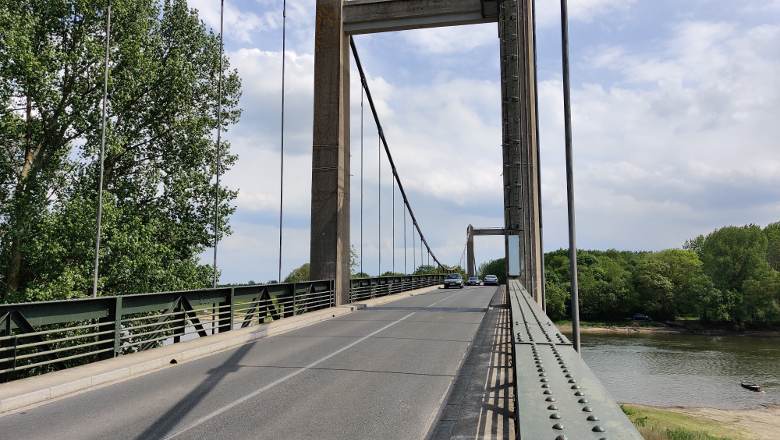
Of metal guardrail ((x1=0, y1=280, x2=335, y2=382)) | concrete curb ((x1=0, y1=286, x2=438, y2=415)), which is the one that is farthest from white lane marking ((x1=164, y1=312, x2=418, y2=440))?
concrete curb ((x1=0, y1=286, x2=438, y2=415))

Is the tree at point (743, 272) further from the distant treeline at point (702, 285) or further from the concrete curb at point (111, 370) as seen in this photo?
the concrete curb at point (111, 370)

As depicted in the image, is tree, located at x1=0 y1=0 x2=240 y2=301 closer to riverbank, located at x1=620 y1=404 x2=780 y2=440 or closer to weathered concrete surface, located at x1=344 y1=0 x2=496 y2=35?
weathered concrete surface, located at x1=344 y1=0 x2=496 y2=35

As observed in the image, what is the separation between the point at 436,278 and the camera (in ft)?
205

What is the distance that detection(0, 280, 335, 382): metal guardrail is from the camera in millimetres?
7727

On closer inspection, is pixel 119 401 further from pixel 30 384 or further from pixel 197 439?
pixel 197 439

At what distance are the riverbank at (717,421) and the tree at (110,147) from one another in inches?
826

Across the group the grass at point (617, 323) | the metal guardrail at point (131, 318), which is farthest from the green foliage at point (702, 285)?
the metal guardrail at point (131, 318)

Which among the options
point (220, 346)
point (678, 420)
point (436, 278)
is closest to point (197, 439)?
point (220, 346)

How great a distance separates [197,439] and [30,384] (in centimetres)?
373

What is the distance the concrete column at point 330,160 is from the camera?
21297 millimetres

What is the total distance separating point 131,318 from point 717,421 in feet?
95.9

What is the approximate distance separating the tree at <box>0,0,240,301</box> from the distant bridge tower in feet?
17.7

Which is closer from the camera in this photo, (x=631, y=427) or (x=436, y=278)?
(x=631, y=427)

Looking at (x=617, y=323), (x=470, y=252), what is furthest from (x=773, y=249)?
(x=470, y=252)
